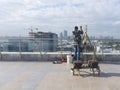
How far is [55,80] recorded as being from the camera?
274 inches

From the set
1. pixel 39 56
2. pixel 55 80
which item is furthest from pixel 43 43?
pixel 55 80

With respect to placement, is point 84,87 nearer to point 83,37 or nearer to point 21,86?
point 21,86

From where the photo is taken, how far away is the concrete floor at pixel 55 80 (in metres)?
6.20

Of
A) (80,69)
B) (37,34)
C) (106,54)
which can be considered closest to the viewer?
(80,69)

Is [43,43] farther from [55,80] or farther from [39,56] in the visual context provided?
[55,80]

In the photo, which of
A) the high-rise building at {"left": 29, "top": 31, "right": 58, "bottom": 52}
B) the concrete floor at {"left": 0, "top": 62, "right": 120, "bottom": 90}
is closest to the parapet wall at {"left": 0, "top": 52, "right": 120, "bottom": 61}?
the high-rise building at {"left": 29, "top": 31, "right": 58, "bottom": 52}

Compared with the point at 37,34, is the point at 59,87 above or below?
below

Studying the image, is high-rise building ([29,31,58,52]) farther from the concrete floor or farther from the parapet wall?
the concrete floor

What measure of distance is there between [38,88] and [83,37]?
3205mm

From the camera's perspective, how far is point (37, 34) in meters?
12.6

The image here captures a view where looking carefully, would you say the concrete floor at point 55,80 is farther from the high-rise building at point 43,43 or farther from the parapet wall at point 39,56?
the high-rise building at point 43,43

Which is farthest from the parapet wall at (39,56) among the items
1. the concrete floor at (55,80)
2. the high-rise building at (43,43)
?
the concrete floor at (55,80)

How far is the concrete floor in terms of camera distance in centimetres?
620

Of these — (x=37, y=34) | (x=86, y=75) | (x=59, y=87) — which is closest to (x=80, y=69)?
(x=86, y=75)
